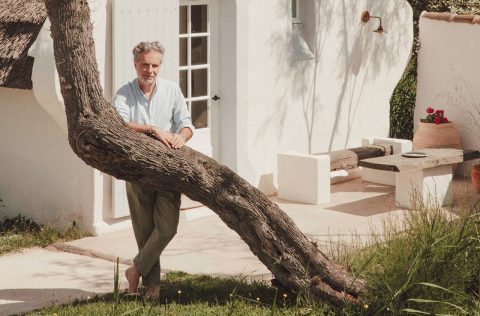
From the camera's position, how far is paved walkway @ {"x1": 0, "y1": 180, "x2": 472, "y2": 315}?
29.9ft

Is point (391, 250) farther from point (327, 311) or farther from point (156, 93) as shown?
point (156, 93)

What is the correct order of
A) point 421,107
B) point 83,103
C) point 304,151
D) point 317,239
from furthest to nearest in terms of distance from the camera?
point 421,107, point 304,151, point 317,239, point 83,103

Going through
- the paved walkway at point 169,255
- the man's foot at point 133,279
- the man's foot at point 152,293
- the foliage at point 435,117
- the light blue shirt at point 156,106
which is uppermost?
the light blue shirt at point 156,106

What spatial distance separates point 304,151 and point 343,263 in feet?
16.5

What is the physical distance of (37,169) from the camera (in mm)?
11531

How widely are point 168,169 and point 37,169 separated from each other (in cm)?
403

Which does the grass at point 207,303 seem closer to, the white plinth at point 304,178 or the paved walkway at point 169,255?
the paved walkway at point 169,255

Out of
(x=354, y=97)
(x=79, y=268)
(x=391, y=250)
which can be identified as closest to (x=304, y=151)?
(x=354, y=97)

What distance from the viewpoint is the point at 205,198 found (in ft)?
26.1

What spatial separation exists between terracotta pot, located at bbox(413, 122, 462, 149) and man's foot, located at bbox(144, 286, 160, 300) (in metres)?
6.56

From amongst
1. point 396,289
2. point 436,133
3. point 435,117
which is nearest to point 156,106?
point 396,289

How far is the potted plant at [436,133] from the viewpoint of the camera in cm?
1409

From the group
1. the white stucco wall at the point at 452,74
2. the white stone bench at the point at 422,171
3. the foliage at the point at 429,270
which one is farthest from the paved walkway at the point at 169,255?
the white stucco wall at the point at 452,74

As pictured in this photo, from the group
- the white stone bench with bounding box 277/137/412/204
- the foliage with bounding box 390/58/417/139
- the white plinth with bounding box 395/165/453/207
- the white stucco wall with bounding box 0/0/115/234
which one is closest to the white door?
the white stone bench with bounding box 277/137/412/204
